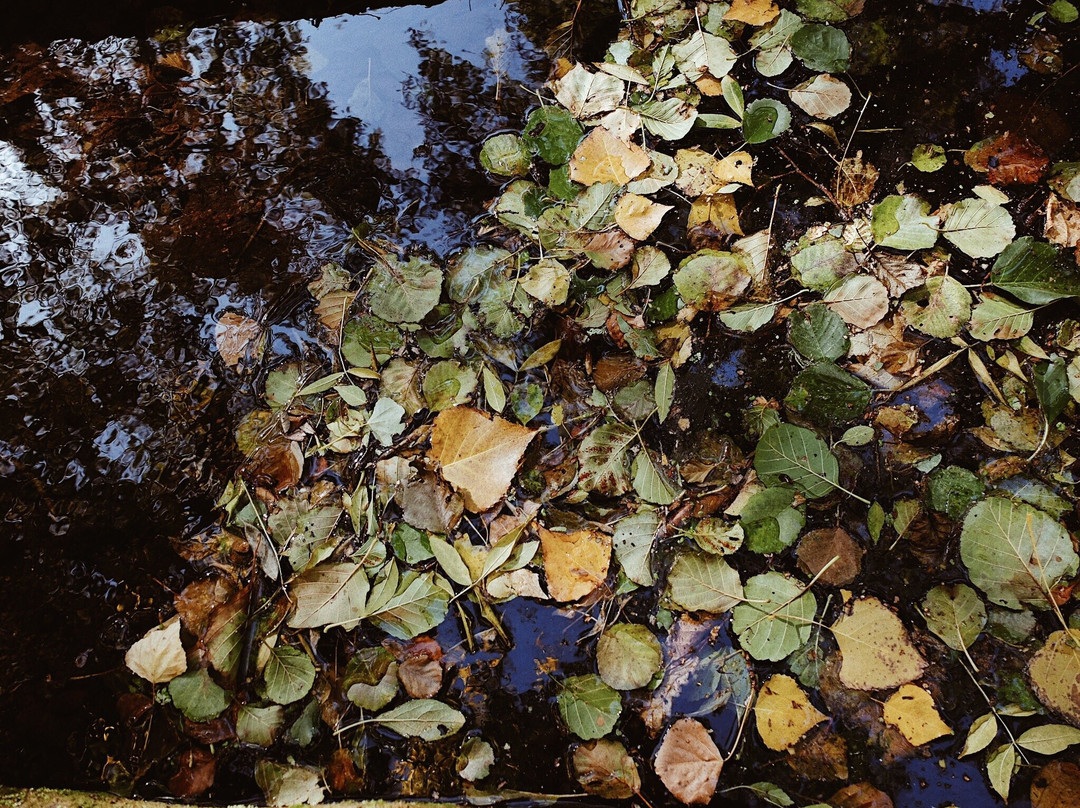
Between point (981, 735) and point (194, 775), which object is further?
point (194, 775)

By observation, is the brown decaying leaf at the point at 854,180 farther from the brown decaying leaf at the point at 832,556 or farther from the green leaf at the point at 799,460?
the brown decaying leaf at the point at 832,556

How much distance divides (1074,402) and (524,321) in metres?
1.60

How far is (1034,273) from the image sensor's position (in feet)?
5.81

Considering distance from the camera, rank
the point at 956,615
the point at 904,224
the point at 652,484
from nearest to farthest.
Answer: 1. the point at 956,615
2. the point at 652,484
3. the point at 904,224

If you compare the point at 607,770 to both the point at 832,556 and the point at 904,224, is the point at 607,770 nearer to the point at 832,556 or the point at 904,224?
the point at 832,556

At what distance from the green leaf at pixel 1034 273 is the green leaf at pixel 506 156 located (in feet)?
4.87

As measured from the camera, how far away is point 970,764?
1573 mm

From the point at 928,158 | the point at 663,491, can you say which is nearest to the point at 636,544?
the point at 663,491

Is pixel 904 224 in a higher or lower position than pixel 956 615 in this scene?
higher

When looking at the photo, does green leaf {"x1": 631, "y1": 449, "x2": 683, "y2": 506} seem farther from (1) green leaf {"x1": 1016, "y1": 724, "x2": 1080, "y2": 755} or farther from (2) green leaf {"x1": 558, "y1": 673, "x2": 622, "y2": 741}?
(1) green leaf {"x1": 1016, "y1": 724, "x2": 1080, "y2": 755}

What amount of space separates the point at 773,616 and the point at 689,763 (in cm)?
44

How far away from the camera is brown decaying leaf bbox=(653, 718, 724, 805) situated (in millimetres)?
1574

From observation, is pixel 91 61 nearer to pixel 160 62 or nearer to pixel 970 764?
pixel 160 62

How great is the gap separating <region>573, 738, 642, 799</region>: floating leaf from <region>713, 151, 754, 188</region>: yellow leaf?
1.72 meters
